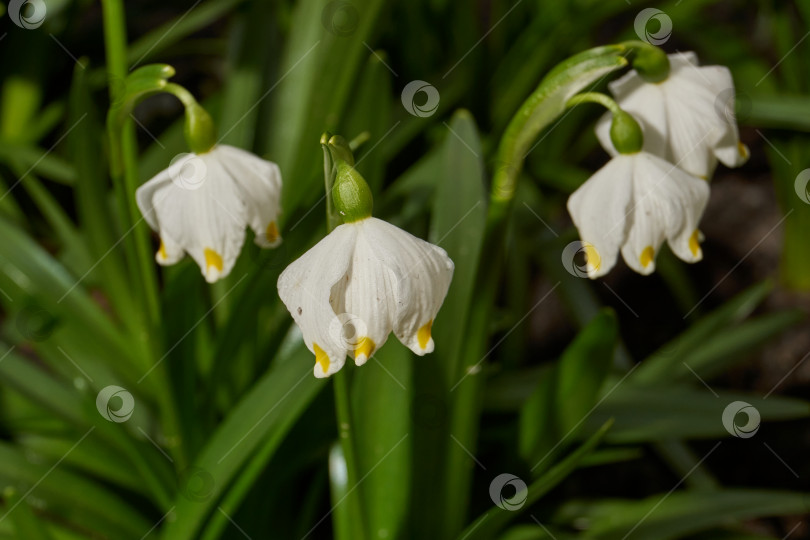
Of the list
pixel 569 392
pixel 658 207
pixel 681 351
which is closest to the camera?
pixel 658 207

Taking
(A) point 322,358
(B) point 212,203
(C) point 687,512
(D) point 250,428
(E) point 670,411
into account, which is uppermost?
(B) point 212,203

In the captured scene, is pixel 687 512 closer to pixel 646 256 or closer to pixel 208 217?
pixel 646 256

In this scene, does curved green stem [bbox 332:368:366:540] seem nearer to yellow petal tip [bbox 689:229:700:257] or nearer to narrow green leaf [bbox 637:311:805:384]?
yellow petal tip [bbox 689:229:700:257]

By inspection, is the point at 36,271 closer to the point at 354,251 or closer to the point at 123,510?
the point at 123,510

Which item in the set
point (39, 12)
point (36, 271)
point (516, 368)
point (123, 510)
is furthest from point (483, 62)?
point (123, 510)

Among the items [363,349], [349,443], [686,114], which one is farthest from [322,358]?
[686,114]

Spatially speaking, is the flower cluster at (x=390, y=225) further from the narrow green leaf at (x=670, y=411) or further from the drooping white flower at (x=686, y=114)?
the narrow green leaf at (x=670, y=411)

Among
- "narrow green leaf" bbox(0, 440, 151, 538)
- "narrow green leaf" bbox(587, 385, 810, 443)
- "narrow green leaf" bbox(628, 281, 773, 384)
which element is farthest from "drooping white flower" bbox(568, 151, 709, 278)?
"narrow green leaf" bbox(0, 440, 151, 538)
